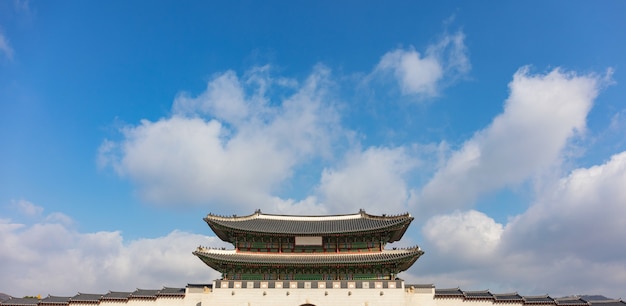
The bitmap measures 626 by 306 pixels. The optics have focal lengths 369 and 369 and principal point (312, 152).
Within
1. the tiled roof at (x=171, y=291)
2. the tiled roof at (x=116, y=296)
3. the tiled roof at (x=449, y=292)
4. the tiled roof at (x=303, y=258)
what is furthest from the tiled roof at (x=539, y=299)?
the tiled roof at (x=116, y=296)

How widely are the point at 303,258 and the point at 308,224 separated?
487cm

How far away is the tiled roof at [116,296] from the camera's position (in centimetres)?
3516

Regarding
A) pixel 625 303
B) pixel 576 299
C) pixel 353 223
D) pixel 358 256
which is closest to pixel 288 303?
pixel 358 256

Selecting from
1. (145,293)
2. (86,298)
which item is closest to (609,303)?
(145,293)

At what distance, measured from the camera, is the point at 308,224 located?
130ft

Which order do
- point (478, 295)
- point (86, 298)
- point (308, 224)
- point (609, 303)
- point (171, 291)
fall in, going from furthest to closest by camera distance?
point (308, 224) → point (86, 298) → point (171, 291) → point (478, 295) → point (609, 303)

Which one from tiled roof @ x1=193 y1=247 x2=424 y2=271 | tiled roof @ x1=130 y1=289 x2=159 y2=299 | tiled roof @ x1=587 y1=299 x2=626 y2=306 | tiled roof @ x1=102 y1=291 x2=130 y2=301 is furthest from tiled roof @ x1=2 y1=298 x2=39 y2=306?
tiled roof @ x1=587 y1=299 x2=626 y2=306

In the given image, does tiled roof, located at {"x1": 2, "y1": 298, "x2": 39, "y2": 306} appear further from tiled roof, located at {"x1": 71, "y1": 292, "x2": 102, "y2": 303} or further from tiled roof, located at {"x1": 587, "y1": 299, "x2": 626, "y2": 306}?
tiled roof, located at {"x1": 587, "y1": 299, "x2": 626, "y2": 306}

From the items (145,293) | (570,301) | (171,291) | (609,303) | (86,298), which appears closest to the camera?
(570,301)

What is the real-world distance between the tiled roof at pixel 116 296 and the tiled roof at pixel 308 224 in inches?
399

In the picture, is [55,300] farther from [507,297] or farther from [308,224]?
[507,297]

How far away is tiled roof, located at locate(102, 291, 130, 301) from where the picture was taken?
115 feet

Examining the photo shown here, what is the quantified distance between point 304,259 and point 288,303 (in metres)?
4.21

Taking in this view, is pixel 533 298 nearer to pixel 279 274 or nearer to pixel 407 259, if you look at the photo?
pixel 407 259
